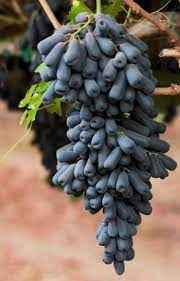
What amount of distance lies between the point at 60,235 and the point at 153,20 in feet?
7.82

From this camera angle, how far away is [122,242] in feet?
3.54

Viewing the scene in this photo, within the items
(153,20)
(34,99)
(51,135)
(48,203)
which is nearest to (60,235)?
(48,203)

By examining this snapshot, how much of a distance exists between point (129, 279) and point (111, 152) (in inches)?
63.9

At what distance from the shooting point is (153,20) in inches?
41.7

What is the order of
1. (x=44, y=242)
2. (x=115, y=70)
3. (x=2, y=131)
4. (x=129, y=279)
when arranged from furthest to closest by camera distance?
(x=2, y=131) → (x=44, y=242) → (x=129, y=279) → (x=115, y=70)

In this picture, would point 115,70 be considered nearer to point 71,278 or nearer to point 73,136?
point 73,136

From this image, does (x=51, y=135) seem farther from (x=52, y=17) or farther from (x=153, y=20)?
(x=153, y=20)

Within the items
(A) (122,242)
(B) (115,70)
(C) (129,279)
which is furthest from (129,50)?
(C) (129,279)

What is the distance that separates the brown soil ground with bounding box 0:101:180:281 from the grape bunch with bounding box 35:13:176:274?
1.05 meters

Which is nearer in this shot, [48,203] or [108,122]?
[108,122]

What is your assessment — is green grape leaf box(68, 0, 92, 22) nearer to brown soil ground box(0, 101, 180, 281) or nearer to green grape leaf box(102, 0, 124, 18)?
green grape leaf box(102, 0, 124, 18)

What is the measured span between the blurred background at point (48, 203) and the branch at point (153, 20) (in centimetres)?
13

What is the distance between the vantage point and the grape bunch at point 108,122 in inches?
37.6

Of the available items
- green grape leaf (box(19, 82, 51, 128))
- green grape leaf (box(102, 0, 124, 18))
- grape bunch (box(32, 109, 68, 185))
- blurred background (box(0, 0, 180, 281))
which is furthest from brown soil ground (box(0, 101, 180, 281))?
green grape leaf (box(102, 0, 124, 18))
